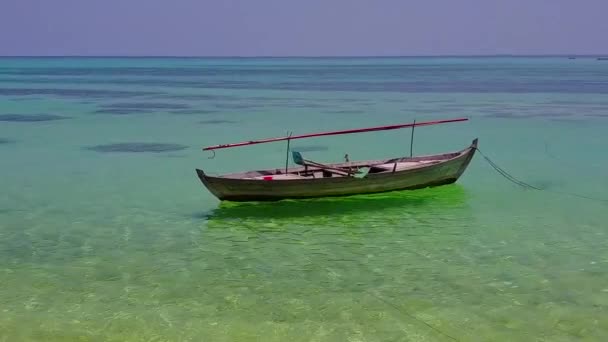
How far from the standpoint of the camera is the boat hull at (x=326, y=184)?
42.2 ft

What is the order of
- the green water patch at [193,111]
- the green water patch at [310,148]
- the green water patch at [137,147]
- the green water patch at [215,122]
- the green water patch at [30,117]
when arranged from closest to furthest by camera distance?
the green water patch at [137,147] → the green water patch at [310,148] → the green water patch at [215,122] → the green water patch at [30,117] → the green water patch at [193,111]

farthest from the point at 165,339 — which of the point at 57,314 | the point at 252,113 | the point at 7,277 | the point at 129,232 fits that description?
the point at 252,113

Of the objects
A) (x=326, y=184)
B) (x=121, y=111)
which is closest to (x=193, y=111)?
(x=121, y=111)

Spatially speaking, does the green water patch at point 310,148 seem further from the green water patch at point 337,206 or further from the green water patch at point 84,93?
the green water patch at point 84,93

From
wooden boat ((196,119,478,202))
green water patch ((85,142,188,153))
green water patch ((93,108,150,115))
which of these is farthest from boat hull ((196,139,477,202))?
green water patch ((93,108,150,115))

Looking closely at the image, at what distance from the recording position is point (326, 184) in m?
13.3

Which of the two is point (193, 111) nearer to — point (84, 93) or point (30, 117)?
point (30, 117)

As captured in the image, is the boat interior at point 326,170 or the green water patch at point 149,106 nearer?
the boat interior at point 326,170

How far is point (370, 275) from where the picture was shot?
9.74 metres

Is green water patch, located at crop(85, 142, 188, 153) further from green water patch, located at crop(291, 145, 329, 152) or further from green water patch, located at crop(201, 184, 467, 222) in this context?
green water patch, located at crop(201, 184, 467, 222)

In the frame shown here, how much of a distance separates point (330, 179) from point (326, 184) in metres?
0.14

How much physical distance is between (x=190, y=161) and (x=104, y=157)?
2560mm

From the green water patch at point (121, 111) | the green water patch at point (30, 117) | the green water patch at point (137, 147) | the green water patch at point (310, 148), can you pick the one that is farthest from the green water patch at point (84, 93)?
the green water patch at point (310, 148)

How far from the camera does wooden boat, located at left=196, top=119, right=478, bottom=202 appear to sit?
1293cm
